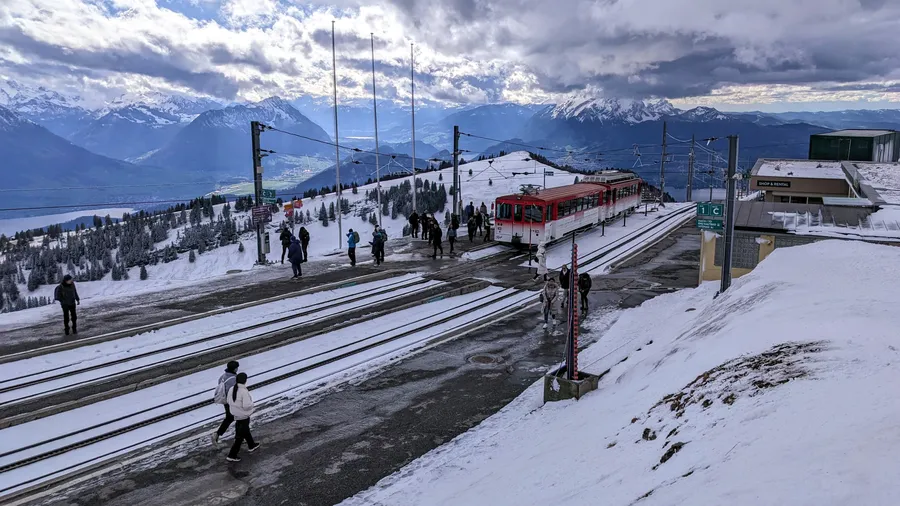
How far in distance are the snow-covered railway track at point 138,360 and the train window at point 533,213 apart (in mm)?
11077

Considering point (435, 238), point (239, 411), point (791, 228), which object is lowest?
point (239, 411)

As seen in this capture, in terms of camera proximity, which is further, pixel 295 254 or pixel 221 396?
pixel 295 254

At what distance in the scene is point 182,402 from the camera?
11016mm

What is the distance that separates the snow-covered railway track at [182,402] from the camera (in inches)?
351

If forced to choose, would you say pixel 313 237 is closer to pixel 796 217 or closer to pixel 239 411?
pixel 796 217

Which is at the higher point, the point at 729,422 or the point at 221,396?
the point at 729,422

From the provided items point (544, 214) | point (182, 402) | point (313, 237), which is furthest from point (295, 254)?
point (313, 237)

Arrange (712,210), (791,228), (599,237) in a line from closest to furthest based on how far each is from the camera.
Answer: (712,210) → (791,228) → (599,237)

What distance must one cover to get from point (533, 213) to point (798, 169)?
19787mm

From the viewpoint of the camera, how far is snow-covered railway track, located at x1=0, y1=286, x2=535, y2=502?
8.91 m

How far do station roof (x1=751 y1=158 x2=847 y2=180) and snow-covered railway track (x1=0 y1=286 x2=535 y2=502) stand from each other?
24656mm

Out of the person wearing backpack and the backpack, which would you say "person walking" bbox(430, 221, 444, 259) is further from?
the backpack

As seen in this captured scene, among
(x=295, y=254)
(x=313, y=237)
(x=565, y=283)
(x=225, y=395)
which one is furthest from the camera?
(x=313, y=237)

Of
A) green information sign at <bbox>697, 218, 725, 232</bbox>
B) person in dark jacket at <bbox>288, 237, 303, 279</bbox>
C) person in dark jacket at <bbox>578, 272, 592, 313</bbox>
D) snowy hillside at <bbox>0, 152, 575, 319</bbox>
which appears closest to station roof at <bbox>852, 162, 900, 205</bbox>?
green information sign at <bbox>697, 218, 725, 232</bbox>
